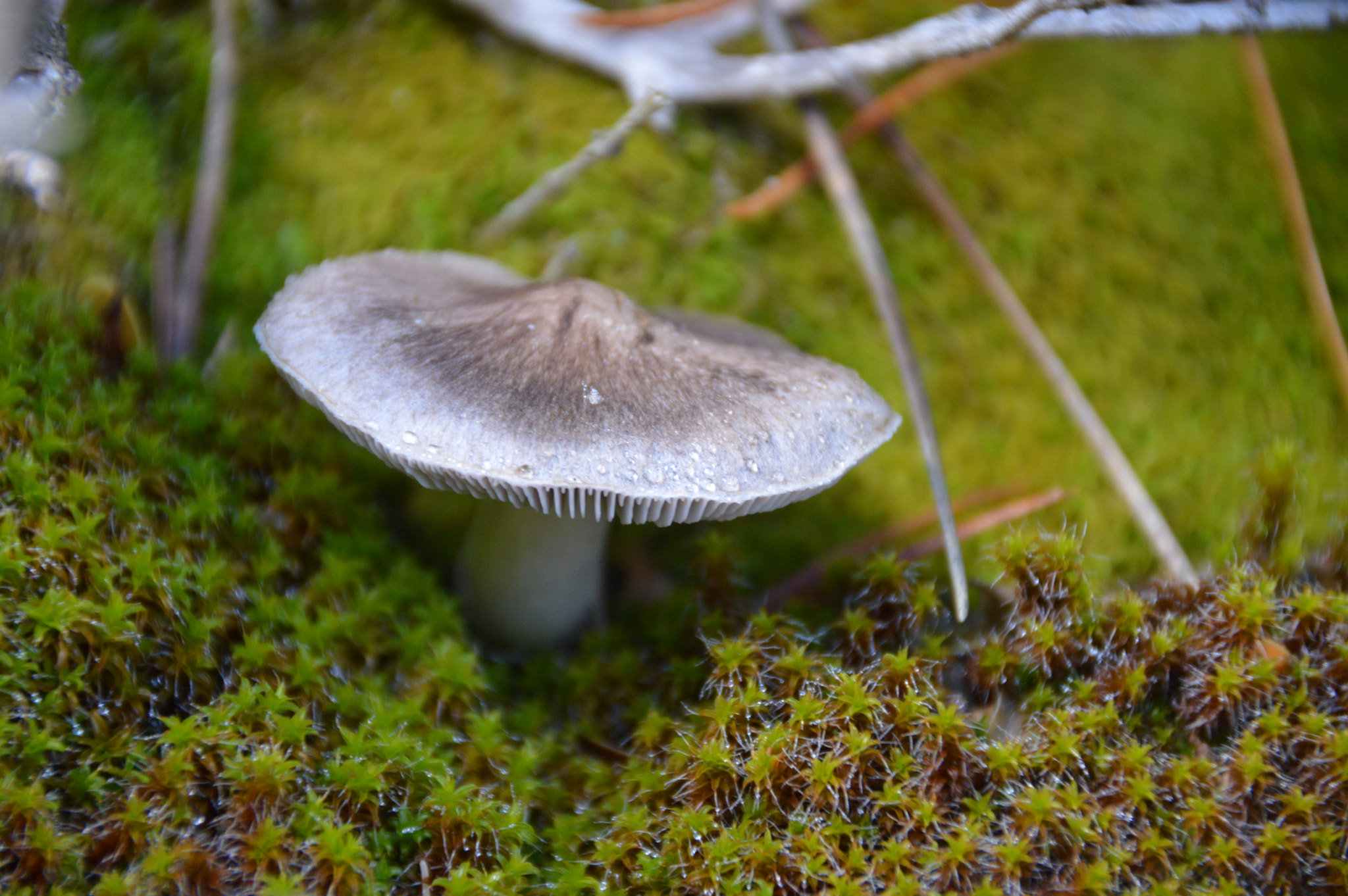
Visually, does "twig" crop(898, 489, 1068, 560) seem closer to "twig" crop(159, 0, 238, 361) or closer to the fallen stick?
the fallen stick

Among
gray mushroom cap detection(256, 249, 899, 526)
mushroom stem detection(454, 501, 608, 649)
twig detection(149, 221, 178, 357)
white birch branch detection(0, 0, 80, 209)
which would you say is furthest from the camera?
twig detection(149, 221, 178, 357)

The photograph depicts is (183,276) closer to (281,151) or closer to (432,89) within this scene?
(281,151)

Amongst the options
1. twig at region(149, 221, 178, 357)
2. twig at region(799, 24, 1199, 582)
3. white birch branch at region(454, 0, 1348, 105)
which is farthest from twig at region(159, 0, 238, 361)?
twig at region(799, 24, 1199, 582)

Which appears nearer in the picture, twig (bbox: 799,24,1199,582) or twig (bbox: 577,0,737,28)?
twig (bbox: 799,24,1199,582)

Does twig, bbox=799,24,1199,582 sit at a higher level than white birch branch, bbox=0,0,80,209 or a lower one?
lower

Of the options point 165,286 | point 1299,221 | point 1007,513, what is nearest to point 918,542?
point 1007,513

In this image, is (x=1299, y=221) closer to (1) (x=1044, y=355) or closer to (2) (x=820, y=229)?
(1) (x=1044, y=355)

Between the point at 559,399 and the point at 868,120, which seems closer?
the point at 559,399
